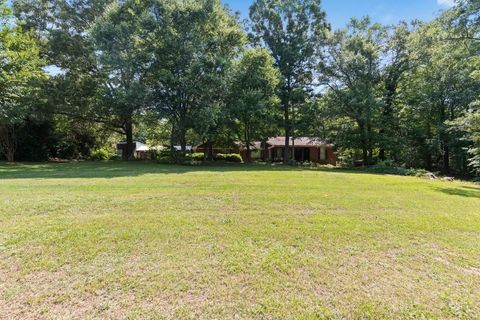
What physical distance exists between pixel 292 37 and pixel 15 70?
2028 cm

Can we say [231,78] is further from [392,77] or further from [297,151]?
[297,151]

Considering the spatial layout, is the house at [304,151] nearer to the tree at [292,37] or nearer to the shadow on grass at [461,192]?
the tree at [292,37]

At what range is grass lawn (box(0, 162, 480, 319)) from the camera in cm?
286

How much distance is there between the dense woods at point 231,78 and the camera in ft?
63.0

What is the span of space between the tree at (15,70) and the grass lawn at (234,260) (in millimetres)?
13417

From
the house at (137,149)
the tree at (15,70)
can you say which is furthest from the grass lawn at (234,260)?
the house at (137,149)

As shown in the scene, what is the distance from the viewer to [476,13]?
13.4 m

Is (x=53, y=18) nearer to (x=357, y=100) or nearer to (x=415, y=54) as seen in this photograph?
(x=357, y=100)

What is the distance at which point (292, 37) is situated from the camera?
2527cm

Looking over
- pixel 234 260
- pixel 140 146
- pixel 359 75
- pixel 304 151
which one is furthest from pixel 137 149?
pixel 234 260

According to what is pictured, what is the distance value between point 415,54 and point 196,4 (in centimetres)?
1693

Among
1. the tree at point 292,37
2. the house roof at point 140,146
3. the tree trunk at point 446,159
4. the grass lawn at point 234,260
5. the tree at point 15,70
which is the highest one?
the tree at point 292,37

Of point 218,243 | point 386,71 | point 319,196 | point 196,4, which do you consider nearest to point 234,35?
point 196,4

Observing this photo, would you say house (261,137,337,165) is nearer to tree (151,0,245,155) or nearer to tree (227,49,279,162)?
tree (227,49,279,162)
